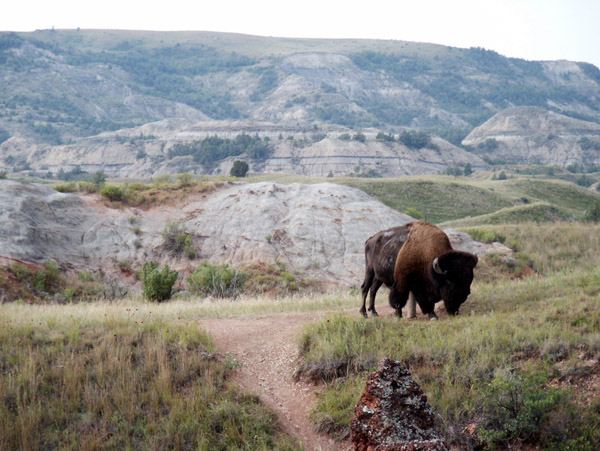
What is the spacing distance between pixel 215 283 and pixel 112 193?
11.9 m

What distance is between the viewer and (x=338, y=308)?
447 inches

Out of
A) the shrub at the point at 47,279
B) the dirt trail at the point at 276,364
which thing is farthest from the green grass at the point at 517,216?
the dirt trail at the point at 276,364

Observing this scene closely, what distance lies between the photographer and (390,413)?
4660 millimetres

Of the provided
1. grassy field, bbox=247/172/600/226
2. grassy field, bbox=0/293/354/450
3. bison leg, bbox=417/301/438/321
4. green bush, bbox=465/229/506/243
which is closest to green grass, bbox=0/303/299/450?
A: grassy field, bbox=0/293/354/450

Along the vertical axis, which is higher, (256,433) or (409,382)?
(409,382)

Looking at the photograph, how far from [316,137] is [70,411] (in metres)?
125

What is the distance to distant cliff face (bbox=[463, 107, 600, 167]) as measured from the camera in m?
133

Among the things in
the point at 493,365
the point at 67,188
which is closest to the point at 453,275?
the point at 493,365

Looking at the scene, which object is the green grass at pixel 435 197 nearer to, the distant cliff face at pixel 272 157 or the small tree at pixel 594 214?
the small tree at pixel 594 214

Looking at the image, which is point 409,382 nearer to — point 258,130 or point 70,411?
point 70,411

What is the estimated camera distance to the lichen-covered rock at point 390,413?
450cm

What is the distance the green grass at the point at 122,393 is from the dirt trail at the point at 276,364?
0.87 ft

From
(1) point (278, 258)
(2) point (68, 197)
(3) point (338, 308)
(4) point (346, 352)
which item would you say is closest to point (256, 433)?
(4) point (346, 352)

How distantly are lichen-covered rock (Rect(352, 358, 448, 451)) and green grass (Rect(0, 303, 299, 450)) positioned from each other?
150cm
